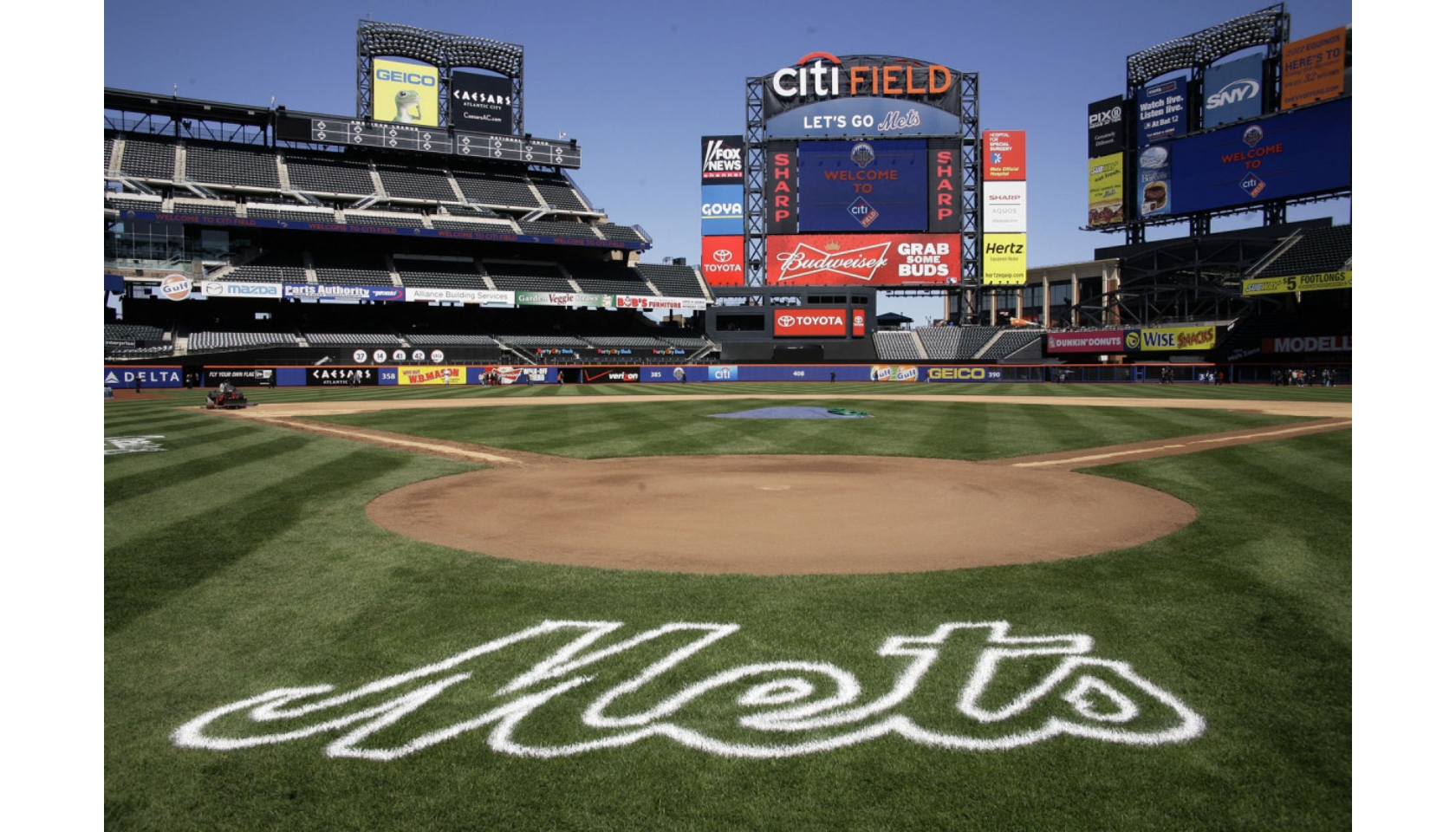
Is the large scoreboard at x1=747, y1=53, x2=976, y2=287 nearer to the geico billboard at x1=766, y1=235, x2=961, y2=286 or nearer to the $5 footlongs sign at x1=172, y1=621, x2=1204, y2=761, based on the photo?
the geico billboard at x1=766, y1=235, x2=961, y2=286

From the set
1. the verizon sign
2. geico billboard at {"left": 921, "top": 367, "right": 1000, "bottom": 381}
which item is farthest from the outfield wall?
the verizon sign

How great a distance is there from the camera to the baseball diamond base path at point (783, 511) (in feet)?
23.9

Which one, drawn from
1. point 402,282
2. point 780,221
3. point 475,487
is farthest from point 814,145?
point 475,487

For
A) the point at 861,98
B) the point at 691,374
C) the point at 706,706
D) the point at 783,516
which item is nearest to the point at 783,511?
the point at 783,516

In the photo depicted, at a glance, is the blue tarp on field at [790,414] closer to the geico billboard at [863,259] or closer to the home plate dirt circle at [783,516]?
the home plate dirt circle at [783,516]

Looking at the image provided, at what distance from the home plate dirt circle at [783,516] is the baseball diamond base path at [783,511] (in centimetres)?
2

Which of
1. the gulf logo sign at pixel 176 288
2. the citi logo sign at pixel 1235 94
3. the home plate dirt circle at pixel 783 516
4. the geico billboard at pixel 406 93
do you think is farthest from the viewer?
the geico billboard at pixel 406 93

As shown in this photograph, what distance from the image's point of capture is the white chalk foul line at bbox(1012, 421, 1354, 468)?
13.7 metres

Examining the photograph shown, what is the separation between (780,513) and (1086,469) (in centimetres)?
620

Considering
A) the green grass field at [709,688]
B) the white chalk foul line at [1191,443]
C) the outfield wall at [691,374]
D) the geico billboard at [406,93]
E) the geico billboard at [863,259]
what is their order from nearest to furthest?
the green grass field at [709,688] → the white chalk foul line at [1191,443] → the outfield wall at [691,374] → the geico billboard at [863,259] → the geico billboard at [406,93]

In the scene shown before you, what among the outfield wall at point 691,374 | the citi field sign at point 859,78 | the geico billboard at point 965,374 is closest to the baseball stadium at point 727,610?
the outfield wall at point 691,374

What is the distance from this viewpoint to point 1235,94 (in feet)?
174

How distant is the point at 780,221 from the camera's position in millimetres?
58656

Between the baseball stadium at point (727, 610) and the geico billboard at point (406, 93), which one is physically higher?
the geico billboard at point (406, 93)
